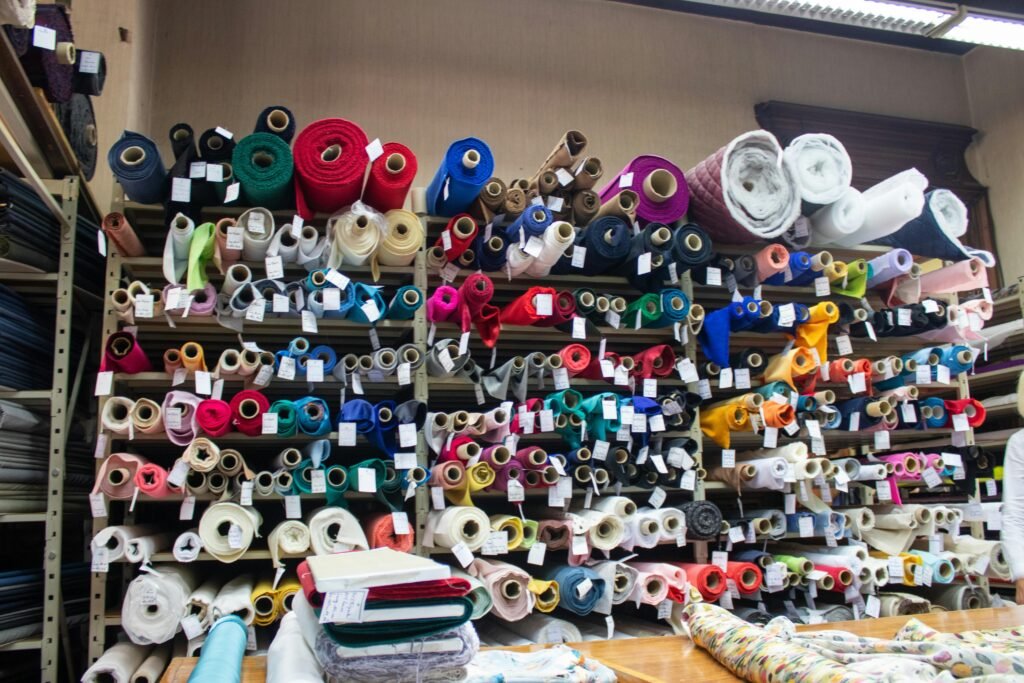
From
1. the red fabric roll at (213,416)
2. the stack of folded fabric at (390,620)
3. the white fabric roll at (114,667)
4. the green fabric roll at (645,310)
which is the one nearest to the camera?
the stack of folded fabric at (390,620)

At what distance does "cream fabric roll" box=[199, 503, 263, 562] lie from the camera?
9.39 feet

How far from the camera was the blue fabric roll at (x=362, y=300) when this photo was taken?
3.12 meters

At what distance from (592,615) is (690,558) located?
59cm

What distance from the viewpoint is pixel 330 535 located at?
297cm

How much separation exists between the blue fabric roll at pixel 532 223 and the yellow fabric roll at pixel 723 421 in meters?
1.16

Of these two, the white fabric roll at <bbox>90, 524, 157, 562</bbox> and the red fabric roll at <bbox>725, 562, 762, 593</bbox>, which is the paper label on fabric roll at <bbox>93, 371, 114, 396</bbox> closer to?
the white fabric roll at <bbox>90, 524, 157, 562</bbox>

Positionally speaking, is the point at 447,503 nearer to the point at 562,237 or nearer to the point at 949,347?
the point at 562,237

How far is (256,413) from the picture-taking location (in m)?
2.94

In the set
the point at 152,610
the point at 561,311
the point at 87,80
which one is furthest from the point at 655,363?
the point at 87,80

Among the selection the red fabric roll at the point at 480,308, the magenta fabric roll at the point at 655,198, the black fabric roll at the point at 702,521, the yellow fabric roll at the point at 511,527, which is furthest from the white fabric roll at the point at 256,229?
the black fabric roll at the point at 702,521

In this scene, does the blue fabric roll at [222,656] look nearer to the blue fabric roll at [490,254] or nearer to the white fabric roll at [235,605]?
the white fabric roll at [235,605]

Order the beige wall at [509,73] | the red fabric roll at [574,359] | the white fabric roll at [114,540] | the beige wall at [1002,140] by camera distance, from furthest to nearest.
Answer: the beige wall at [1002,140], the beige wall at [509,73], the red fabric roll at [574,359], the white fabric roll at [114,540]

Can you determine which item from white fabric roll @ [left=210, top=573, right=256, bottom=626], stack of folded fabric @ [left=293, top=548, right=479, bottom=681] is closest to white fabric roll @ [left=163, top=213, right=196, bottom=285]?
white fabric roll @ [left=210, top=573, right=256, bottom=626]

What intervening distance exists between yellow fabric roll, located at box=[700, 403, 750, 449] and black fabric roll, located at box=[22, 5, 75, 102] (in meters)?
2.91
